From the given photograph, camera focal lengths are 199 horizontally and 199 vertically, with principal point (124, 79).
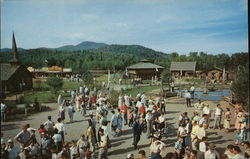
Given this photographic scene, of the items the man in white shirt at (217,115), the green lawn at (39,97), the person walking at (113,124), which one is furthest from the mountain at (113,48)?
the man in white shirt at (217,115)

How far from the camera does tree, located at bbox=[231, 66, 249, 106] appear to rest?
405 inches

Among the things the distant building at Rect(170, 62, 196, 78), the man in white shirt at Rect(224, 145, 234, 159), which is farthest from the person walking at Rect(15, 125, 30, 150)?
the distant building at Rect(170, 62, 196, 78)

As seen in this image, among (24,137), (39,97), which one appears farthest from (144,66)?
(24,137)

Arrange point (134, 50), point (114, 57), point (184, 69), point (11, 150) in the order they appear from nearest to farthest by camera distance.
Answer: point (11, 150) < point (134, 50) < point (114, 57) < point (184, 69)

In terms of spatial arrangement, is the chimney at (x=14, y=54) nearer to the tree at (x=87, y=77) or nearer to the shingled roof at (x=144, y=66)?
the shingled roof at (x=144, y=66)

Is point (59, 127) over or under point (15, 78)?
under

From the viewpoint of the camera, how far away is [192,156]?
15.8 ft

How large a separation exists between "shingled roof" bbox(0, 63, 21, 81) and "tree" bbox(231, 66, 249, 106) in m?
11.2

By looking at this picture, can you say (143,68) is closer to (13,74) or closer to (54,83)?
(54,83)

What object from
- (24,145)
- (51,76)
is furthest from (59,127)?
(51,76)

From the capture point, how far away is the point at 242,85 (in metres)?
10.6

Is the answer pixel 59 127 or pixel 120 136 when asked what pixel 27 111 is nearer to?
pixel 59 127

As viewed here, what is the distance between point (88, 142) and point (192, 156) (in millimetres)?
3239

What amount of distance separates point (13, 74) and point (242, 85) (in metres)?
11.6
